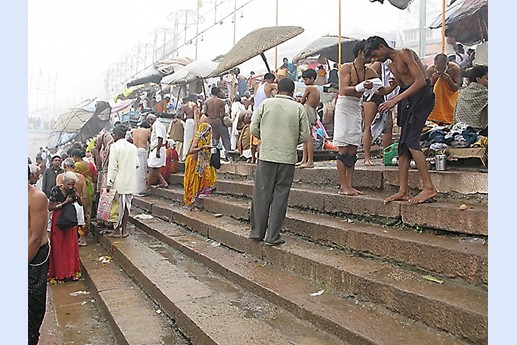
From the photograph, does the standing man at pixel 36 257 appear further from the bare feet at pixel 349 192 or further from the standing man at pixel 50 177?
the standing man at pixel 50 177

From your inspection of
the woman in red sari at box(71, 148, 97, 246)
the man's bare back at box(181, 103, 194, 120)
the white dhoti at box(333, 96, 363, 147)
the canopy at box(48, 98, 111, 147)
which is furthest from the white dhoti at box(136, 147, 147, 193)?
the canopy at box(48, 98, 111, 147)

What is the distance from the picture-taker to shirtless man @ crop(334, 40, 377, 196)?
204 inches

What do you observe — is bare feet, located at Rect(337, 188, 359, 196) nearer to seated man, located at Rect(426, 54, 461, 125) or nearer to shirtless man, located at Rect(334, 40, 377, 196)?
shirtless man, located at Rect(334, 40, 377, 196)

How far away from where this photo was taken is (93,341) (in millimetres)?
4312

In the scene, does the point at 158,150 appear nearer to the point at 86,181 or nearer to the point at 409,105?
the point at 86,181

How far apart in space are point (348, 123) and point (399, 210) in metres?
1.43

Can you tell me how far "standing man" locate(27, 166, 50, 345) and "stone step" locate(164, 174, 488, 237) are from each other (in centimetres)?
299

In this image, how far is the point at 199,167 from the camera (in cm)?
770

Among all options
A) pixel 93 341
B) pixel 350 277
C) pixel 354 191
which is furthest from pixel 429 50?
pixel 93 341

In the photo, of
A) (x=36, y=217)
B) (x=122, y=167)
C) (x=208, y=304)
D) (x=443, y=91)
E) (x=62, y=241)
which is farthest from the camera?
(x=122, y=167)

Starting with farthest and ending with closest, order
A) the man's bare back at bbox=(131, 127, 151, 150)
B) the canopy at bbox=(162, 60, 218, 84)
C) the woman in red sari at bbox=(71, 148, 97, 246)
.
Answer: the canopy at bbox=(162, 60, 218, 84) < the man's bare back at bbox=(131, 127, 151, 150) < the woman in red sari at bbox=(71, 148, 97, 246)

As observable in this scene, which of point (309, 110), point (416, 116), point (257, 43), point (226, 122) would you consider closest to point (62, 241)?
point (309, 110)

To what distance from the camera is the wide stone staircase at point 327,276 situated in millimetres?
3023

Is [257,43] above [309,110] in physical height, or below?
above
